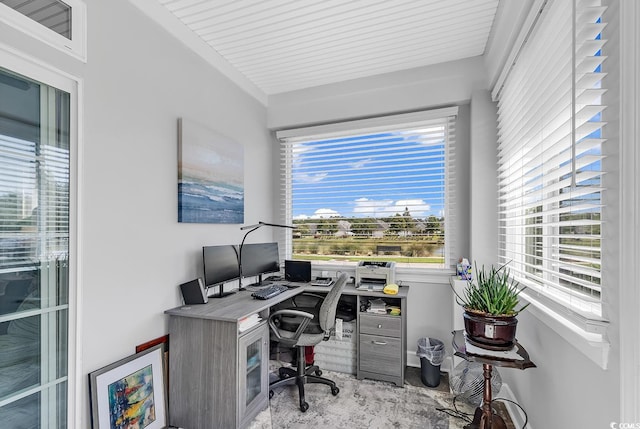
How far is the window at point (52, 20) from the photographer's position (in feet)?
4.41

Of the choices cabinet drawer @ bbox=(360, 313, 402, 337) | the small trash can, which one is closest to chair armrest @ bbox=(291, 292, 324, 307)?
cabinet drawer @ bbox=(360, 313, 402, 337)

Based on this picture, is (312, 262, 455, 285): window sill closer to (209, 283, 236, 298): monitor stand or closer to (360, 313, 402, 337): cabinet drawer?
(360, 313, 402, 337): cabinet drawer

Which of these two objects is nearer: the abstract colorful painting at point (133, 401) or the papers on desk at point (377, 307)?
the abstract colorful painting at point (133, 401)

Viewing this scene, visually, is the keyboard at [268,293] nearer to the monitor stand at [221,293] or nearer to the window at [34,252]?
the monitor stand at [221,293]

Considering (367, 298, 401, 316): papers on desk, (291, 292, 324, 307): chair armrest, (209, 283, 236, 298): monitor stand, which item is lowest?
(367, 298, 401, 316): papers on desk

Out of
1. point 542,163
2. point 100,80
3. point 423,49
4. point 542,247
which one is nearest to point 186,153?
point 100,80

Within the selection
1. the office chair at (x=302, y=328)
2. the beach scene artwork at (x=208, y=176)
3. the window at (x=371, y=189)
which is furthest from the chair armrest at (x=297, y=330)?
the window at (x=371, y=189)

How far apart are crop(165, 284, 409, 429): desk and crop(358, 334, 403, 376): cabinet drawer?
2.87 feet

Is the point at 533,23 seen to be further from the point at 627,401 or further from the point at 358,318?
the point at 358,318

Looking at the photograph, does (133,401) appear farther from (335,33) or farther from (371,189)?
(335,33)

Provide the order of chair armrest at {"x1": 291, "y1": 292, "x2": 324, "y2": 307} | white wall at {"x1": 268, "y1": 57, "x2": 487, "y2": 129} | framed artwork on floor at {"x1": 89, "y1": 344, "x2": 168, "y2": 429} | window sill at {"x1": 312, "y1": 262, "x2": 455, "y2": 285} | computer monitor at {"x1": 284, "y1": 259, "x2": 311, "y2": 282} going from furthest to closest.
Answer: computer monitor at {"x1": 284, "y1": 259, "x2": 311, "y2": 282}, window sill at {"x1": 312, "y1": 262, "x2": 455, "y2": 285}, white wall at {"x1": 268, "y1": 57, "x2": 487, "y2": 129}, chair armrest at {"x1": 291, "y1": 292, "x2": 324, "y2": 307}, framed artwork on floor at {"x1": 89, "y1": 344, "x2": 168, "y2": 429}

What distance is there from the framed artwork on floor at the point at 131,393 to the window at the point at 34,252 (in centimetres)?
14

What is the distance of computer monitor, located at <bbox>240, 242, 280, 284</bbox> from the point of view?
2695mm

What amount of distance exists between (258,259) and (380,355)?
1.37 meters
